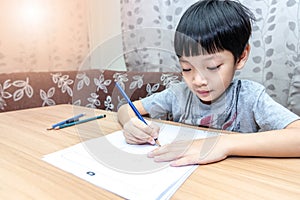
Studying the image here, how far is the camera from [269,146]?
469 millimetres

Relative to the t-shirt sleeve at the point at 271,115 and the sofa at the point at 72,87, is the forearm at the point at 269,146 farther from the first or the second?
the sofa at the point at 72,87

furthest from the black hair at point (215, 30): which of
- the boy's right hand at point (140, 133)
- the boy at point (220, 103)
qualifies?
the boy's right hand at point (140, 133)

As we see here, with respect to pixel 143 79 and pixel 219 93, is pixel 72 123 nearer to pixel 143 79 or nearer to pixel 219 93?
pixel 219 93

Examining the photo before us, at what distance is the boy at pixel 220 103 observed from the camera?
18.6 inches

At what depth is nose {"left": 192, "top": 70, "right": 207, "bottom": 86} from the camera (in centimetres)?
64

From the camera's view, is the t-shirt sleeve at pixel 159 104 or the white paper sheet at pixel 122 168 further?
the t-shirt sleeve at pixel 159 104

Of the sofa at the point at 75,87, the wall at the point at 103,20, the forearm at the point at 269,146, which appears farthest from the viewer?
the wall at the point at 103,20

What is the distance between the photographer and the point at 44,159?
478mm

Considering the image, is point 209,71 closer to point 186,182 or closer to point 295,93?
point 186,182

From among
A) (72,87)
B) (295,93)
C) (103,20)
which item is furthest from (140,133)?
(103,20)

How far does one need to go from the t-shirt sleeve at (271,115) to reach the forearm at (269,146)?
84mm

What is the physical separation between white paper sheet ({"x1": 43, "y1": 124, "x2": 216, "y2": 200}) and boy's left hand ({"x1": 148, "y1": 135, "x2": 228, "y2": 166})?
0.5 inches

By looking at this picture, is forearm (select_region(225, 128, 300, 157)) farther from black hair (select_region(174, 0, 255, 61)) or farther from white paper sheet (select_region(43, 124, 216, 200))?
black hair (select_region(174, 0, 255, 61))

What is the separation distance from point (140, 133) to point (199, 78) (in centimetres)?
21
